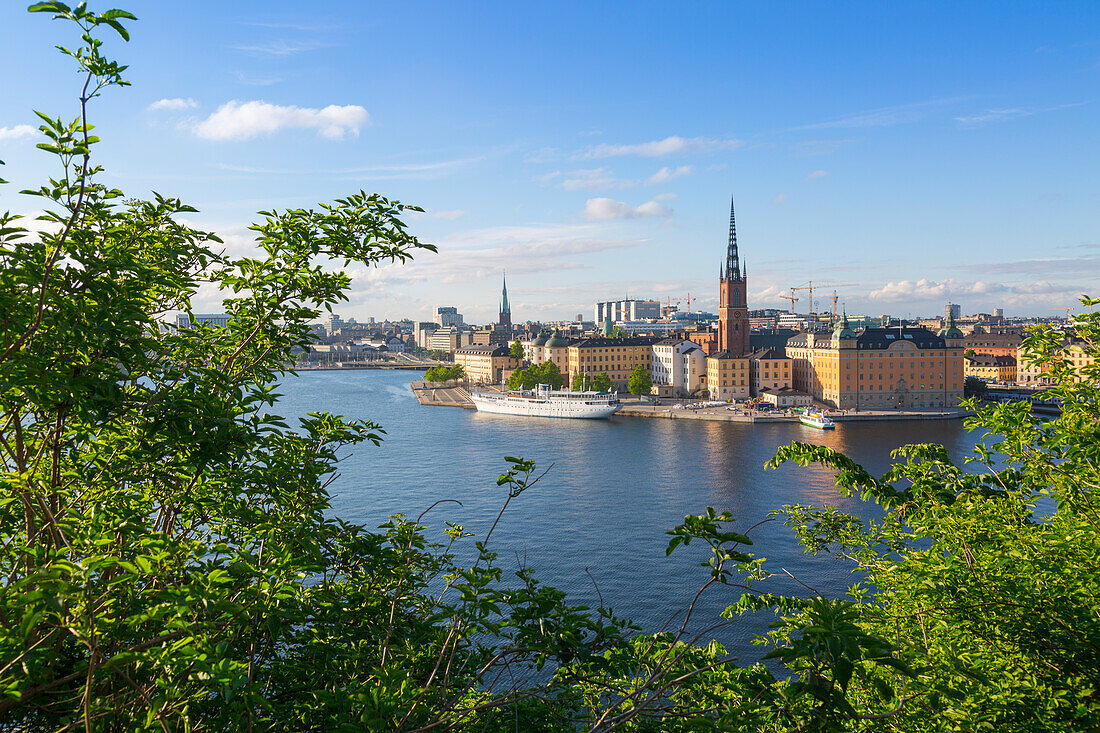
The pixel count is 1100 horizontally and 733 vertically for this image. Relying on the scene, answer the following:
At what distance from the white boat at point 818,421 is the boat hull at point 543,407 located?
15.1 meters

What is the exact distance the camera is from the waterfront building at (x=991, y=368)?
79.5 metres

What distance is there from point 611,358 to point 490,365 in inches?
854

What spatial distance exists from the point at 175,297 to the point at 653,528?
20.4 m

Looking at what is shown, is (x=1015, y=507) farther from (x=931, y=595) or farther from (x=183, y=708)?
(x=183, y=708)

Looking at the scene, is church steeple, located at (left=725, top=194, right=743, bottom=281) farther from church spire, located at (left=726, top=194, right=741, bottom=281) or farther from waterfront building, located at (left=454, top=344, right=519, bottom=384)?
waterfront building, located at (left=454, top=344, right=519, bottom=384)

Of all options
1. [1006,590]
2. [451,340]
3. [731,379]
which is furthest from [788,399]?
[451,340]

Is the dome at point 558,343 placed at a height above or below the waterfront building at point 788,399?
above

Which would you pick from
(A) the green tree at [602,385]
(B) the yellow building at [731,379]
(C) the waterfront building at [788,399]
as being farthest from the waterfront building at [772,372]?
(A) the green tree at [602,385]

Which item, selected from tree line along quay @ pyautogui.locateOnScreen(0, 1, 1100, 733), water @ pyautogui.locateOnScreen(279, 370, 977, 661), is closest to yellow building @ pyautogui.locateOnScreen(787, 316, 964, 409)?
water @ pyautogui.locateOnScreen(279, 370, 977, 661)

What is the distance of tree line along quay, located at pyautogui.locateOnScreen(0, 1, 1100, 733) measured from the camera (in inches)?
105

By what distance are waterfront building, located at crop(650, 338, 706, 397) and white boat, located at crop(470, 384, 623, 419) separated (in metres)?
12.3

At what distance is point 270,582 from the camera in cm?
300

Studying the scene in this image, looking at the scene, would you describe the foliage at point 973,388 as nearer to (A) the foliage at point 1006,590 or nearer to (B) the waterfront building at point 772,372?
(B) the waterfront building at point 772,372

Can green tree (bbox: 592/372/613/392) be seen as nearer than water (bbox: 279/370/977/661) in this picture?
No
